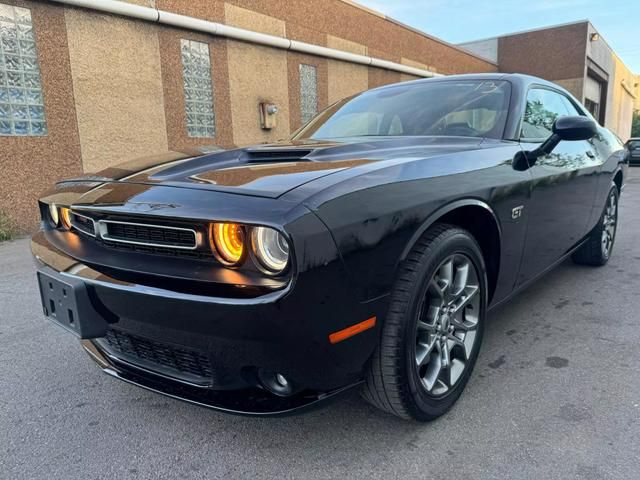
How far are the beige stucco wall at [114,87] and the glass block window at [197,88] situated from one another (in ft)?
2.05

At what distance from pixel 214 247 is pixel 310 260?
12.8 inches

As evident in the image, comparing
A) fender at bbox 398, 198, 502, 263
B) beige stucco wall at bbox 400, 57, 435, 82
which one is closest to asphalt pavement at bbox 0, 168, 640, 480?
fender at bbox 398, 198, 502, 263

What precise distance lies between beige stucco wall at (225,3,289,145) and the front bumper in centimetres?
814

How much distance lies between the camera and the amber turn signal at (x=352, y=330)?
1.45 m

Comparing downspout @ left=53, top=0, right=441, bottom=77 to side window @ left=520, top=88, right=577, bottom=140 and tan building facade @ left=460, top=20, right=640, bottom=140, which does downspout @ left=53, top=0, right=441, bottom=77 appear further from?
tan building facade @ left=460, top=20, right=640, bottom=140

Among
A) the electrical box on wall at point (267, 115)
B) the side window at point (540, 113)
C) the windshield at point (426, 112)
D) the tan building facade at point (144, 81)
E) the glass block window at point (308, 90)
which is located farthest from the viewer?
the glass block window at point (308, 90)

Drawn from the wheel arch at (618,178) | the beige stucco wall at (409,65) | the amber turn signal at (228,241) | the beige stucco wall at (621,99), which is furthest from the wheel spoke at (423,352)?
the beige stucco wall at (621,99)

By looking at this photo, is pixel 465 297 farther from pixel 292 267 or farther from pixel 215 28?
pixel 215 28

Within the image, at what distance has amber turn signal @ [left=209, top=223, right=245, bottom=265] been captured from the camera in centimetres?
144

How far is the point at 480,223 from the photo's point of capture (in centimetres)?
215

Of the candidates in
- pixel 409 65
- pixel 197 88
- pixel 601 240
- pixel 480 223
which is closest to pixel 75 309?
pixel 480 223

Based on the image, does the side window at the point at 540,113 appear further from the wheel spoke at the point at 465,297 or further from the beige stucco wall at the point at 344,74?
the beige stucco wall at the point at 344,74

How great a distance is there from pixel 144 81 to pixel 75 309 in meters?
7.58

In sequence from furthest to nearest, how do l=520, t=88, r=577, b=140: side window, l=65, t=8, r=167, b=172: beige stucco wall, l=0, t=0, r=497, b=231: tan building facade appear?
1. l=65, t=8, r=167, b=172: beige stucco wall
2. l=0, t=0, r=497, b=231: tan building facade
3. l=520, t=88, r=577, b=140: side window
